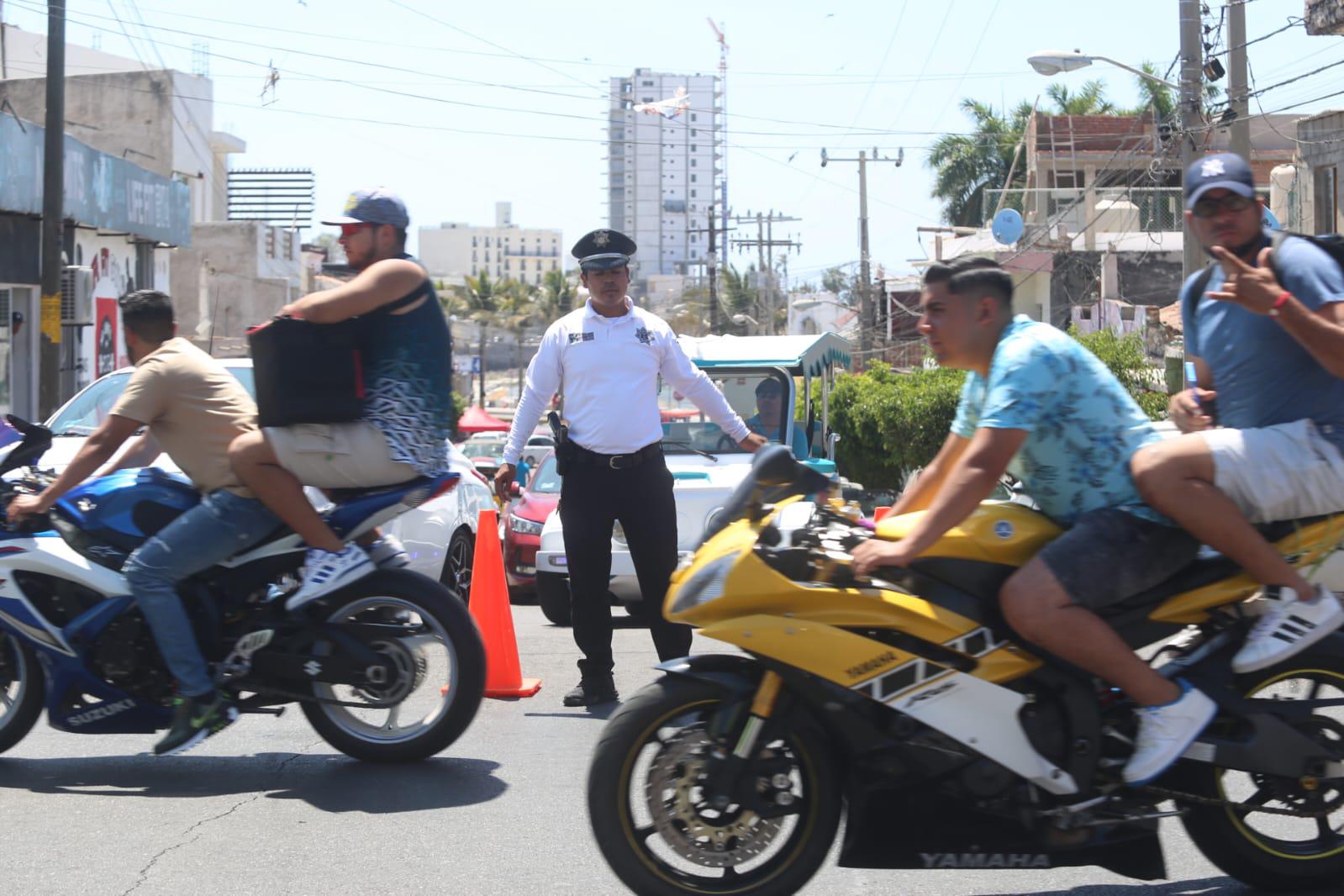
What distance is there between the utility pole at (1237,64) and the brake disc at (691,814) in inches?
686

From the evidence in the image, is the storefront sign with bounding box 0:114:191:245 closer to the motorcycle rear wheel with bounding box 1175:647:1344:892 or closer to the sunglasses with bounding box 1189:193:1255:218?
the sunglasses with bounding box 1189:193:1255:218

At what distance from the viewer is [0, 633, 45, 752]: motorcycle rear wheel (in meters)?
5.38

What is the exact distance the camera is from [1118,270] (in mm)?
41594

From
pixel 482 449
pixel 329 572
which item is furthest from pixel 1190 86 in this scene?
pixel 482 449

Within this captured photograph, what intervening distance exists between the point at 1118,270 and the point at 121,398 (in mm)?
39511

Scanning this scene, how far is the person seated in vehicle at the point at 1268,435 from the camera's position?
147 inches

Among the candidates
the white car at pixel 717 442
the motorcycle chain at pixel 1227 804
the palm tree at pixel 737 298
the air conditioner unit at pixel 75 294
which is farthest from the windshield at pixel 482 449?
the palm tree at pixel 737 298

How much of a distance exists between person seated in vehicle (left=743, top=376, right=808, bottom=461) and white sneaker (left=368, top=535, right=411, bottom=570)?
6979 mm

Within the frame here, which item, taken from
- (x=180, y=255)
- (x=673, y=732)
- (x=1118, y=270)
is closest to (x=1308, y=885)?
(x=673, y=732)

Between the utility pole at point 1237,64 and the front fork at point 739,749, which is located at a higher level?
the utility pole at point 1237,64

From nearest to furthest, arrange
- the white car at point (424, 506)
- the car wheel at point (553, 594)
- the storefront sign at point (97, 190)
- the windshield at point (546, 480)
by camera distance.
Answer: the white car at point (424, 506), the car wheel at point (553, 594), the windshield at point (546, 480), the storefront sign at point (97, 190)

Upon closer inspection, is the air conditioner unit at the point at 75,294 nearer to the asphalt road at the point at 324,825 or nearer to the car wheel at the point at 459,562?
the car wheel at the point at 459,562

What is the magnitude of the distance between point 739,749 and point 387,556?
2.13m

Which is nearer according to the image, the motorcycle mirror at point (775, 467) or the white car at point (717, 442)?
the motorcycle mirror at point (775, 467)
